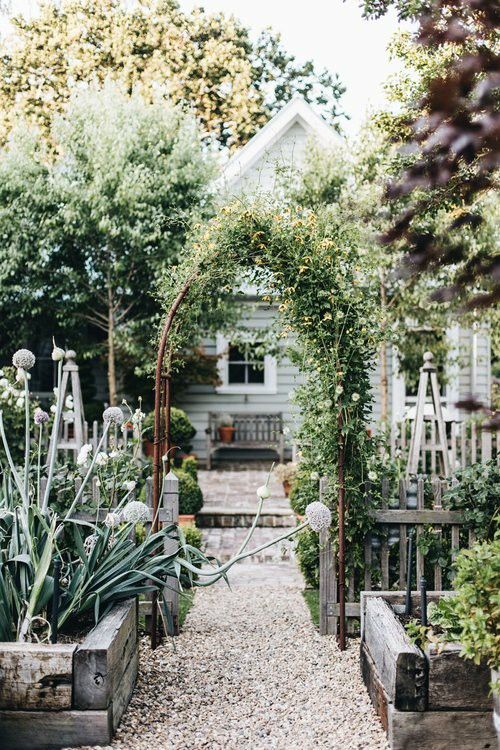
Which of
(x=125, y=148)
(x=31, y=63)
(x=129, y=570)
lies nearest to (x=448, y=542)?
(x=129, y=570)

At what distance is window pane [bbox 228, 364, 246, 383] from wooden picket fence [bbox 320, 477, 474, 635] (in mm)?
11082

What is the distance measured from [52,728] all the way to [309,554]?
3.24 m

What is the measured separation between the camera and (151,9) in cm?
2214

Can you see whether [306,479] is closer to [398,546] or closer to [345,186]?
[398,546]

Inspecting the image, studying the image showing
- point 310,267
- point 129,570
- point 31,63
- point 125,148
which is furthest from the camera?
point 31,63

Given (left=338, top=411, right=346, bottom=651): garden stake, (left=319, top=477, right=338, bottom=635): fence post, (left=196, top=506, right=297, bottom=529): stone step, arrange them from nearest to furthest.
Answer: (left=338, top=411, right=346, bottom=651): garden stake → (left=319, top=477, right=338, bottom=635): fence post → (left=196, top=506, right=297, bottom=529): stone step

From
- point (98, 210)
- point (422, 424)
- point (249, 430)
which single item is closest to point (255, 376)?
point (249, 430)

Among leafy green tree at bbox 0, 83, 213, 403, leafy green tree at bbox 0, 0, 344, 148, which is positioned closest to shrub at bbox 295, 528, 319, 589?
leafy green tree at bbox 0, 83, 213, 403

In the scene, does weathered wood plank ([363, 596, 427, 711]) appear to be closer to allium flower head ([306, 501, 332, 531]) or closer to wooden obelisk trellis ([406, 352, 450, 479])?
allium flower head ([306, 501, 332, 531])

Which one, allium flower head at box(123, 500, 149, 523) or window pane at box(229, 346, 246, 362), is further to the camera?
window pane at box(229, 346, 246, 362)

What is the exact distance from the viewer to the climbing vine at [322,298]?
5.44m

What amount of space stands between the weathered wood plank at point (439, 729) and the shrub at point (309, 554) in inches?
104

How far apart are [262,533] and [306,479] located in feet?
12.5

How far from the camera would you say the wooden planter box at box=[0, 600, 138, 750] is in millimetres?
3451
